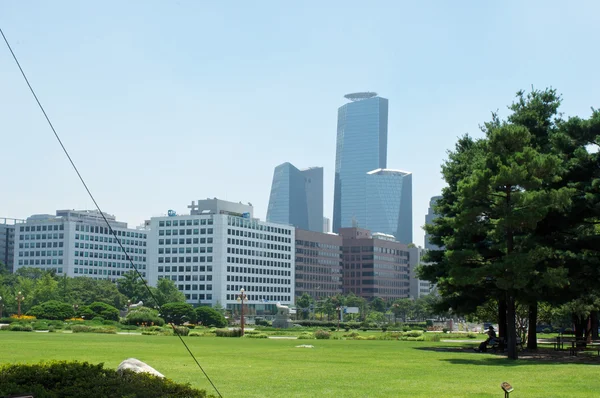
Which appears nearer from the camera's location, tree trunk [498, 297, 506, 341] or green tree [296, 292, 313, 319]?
tree trunk [498, 297, 506, 341]

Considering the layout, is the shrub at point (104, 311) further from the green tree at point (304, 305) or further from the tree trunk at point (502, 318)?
the green tree at point (304, 305)

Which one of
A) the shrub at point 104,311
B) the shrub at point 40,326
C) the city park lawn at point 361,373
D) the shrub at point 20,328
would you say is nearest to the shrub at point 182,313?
the shrub at point 104,311

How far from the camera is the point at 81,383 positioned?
15.1 m

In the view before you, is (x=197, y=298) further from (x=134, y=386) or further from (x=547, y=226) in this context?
(x=134, y=386)

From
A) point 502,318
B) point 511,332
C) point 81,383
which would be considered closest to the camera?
point 81,383

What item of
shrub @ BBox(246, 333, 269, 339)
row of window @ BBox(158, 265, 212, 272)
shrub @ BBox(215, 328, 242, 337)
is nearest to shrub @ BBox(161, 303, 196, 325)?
shrub @ BBox(215, 328, 242, 337)

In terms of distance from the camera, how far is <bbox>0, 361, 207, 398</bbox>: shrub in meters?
14.2

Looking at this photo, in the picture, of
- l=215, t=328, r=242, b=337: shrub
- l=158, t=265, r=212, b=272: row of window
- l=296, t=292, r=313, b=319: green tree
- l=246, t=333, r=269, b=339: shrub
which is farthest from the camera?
l=158, t=265, r=212, b=272: row of window

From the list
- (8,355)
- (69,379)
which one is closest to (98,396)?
(69,379)

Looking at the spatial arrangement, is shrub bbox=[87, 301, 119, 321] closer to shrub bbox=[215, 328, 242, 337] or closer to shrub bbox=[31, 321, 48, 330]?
shrub bbox=[31, 321, 48, 330]

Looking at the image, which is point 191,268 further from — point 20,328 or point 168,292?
point 20,328

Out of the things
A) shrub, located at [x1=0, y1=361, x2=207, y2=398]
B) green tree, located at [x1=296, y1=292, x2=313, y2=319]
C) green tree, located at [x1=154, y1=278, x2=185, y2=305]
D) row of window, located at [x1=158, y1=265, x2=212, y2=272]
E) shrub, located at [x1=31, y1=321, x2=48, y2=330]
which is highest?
row of window, located at [x1=158, y1=265, x2=212, y2=272]

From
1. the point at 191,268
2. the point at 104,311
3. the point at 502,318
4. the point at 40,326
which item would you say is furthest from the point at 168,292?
the point at 502,318

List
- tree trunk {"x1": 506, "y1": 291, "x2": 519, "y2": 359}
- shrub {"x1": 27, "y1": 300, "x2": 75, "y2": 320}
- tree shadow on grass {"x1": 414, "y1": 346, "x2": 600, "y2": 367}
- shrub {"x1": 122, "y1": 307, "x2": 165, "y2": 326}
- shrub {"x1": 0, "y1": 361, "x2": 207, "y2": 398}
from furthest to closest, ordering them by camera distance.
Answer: shrub {"x1": 27, "y1": 300, "x2": 75, "y2": 320}
shrub {"x1": 122, "y1": 307, "x2": 165, "y2": 326}
tree trunk {"x1": 506, "y1": 291, "x2": 519, "y2": 359}
tree shadow on grass {"x1": 414, "y1": 346, "x2": 600, "y2": 367}
shrub {"x1": 0, "y1": 361, "x2": 207, "y2": 398}
